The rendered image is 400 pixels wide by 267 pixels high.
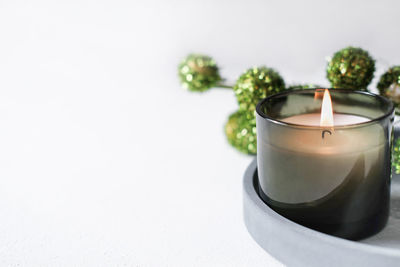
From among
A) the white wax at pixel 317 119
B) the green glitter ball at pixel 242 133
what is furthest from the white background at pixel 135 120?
the white wax at pixel 317 119

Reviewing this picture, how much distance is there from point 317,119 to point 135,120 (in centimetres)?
44

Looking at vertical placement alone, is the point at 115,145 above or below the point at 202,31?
below

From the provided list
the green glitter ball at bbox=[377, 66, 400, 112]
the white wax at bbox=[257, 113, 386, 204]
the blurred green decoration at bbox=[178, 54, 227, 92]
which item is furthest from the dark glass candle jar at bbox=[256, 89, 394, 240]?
the blurred green decoration at bbox=[178, 54, 227, 92]

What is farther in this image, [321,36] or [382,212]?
[321,36]

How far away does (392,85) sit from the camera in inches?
23.6

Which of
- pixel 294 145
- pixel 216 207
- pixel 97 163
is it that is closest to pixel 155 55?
pixel 97 163

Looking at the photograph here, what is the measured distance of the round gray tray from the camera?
41 centimetres

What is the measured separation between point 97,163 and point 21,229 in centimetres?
18

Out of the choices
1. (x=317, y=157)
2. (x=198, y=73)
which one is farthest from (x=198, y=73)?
(x=317, y=157)

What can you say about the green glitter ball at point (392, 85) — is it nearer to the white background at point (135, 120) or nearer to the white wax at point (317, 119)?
the white wax at point (317, 119)

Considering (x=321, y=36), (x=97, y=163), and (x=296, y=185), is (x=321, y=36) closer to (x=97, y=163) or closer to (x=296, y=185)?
(x=97, y=163)

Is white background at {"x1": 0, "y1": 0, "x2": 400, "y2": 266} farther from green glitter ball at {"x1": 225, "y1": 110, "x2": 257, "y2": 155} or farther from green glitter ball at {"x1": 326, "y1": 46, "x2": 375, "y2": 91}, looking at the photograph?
green glitter ball at {"x1": 326, "y1": 46, "x2": 375, "y2": 91}

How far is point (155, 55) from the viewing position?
1.21 m

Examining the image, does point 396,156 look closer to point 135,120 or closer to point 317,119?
point 317,119
